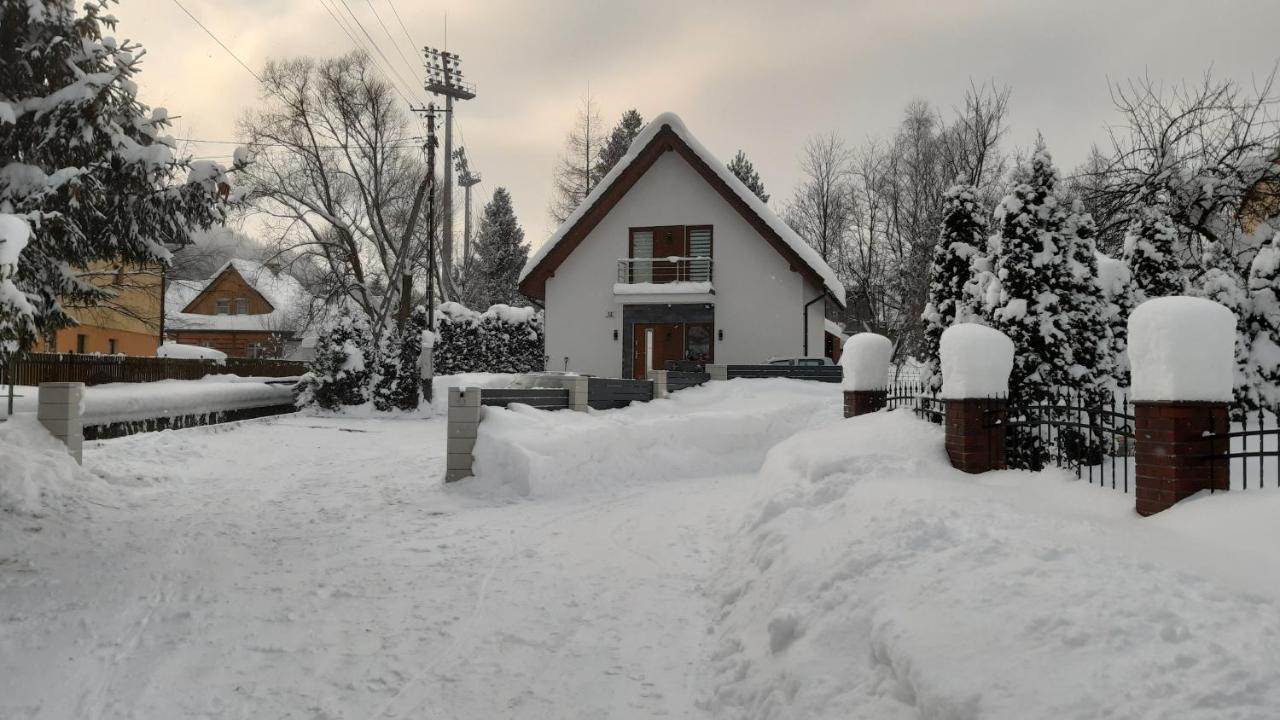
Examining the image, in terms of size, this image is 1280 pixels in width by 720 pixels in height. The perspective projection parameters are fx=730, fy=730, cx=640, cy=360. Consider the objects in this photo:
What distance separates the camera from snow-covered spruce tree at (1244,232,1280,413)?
9164 mm

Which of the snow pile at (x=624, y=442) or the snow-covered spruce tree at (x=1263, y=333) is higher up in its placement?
the snow-covered spruce tree at (x=1263, y=333)

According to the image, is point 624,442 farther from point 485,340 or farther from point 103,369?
point 485,340

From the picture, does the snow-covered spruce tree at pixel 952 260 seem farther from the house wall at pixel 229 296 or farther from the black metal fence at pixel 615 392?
the house wall at pixel 229 296

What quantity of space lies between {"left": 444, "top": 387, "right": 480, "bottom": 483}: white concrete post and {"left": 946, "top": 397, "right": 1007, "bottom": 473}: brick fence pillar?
20.1 feet

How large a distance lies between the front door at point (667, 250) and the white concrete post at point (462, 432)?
13178 mm

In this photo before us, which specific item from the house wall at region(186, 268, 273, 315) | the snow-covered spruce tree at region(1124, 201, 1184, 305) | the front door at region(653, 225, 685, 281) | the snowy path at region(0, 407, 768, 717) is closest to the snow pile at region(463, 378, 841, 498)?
the snowy path at region(0, 407, 768, 717)

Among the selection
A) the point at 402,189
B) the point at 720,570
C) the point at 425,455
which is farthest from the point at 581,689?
the point at 402,189

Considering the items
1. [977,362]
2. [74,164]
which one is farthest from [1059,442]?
[74,164]

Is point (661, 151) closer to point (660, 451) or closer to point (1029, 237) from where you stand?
point (660, 451)

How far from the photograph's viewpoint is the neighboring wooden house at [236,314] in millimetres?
49219

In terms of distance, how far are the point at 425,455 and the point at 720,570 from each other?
7.88m

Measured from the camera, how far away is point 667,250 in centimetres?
2255

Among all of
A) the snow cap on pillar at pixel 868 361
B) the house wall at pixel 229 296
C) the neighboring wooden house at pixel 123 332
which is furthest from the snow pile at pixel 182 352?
the snow cap on pillar at pixel 868 361

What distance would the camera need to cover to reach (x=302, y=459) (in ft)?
40.2
